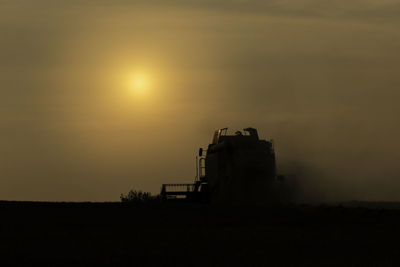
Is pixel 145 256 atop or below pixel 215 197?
below

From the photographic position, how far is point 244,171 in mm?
53594

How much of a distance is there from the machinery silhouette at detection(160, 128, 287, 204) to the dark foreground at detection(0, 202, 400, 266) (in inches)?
373

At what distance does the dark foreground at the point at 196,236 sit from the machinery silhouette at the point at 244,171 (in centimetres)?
946

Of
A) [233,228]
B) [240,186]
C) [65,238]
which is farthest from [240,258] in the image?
[240,186]

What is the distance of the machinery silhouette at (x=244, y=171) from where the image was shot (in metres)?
53.7

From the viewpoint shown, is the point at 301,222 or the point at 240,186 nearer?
the point at 301,222

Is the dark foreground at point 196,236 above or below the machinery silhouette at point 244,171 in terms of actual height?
below

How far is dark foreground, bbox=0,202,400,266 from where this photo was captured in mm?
23109

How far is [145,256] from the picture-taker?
23.6m

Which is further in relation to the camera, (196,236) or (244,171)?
(244,171)

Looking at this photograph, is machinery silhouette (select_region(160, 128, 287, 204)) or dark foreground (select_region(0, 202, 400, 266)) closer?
dark foreground (select_region(0, 202, 400, 266))

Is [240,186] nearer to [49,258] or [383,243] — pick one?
[383,243]

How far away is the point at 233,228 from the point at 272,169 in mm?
20986

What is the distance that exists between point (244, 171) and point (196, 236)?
24349 millimetres
